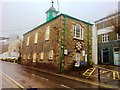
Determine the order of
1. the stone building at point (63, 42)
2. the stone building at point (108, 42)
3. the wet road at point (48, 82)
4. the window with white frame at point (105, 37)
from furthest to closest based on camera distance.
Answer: the window with white frame at point (105, 37), the stone building at point (108, 42), the stone building at point (63, 42), the wet road at point (48, 82)

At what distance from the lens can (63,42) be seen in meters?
17.9

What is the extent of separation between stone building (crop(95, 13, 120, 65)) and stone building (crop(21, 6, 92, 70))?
511cm

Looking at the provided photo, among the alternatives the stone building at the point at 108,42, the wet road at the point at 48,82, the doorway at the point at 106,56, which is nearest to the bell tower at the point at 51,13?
the stone building at the point at 108,42

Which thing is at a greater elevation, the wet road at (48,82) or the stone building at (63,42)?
the stone building at (63,42)

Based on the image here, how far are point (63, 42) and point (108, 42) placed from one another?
10.5 meters

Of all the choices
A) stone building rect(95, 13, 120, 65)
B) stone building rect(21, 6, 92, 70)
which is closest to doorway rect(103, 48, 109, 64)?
stone building rect(95, 13, 120, 65)

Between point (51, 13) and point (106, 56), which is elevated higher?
point (51, 13)

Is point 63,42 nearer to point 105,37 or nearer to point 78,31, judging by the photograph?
point 78,31

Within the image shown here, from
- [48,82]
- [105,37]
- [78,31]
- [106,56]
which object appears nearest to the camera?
[48,82]

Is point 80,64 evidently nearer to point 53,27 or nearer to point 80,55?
point 80,55

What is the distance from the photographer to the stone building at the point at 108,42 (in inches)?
927

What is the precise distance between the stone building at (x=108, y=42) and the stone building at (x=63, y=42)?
511 cm

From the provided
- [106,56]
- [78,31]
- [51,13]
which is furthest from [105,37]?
[51,13]

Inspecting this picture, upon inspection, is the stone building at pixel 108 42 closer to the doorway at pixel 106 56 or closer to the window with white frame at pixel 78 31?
the doorway at pixel 106 56
